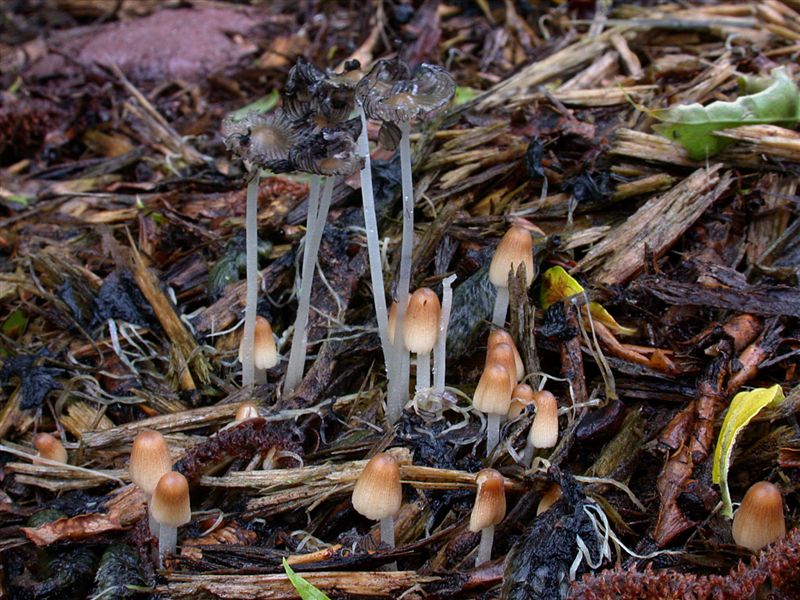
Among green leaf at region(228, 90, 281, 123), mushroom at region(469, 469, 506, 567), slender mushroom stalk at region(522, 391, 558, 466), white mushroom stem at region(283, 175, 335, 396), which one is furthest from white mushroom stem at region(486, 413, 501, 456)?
green leaf at region(228, 90, 281, 123)

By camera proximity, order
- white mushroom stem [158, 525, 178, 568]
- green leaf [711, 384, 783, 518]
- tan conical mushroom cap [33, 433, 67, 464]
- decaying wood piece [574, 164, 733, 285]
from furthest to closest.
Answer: decaying wood piece [574, 164, 733, 285]
tan conical mushroom cap [33, 433, 67, 464]
white mushroom stem [158, 525, 178, 568]
green leaf [711, 384, 783, 518]

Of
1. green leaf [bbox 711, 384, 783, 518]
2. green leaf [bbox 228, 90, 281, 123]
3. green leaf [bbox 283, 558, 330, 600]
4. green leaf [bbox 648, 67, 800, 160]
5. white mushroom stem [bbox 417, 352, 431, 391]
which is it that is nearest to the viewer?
green leaf [bbox 283, 558, 330, 600]

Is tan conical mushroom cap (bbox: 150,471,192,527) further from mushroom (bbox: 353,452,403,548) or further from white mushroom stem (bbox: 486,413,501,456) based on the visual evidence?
white mushroom stem (bbox: 486,413,501,456)

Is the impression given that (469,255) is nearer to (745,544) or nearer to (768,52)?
(745,544)

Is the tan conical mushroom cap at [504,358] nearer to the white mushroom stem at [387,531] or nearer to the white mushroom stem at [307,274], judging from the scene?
the white mushroom stem at [387,531]

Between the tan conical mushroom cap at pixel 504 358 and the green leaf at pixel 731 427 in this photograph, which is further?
the tan conical mushroom cap at pixel 504 358

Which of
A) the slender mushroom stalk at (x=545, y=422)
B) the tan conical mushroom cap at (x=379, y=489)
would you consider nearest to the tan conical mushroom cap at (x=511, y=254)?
the slender mushroom stalk at (x=545, y=422)

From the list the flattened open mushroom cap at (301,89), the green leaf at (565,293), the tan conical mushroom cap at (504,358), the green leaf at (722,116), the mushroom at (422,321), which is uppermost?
the flattened open mushroom cap at (301,89)
